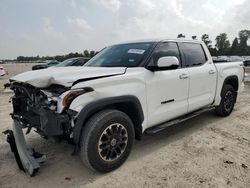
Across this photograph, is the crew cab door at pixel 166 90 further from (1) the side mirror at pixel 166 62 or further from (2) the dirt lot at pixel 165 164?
(2) the dirt lot at pixel 165 164

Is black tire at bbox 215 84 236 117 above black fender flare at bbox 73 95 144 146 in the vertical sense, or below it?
below

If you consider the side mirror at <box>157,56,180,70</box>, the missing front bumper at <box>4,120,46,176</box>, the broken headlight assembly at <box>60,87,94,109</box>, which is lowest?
the missing front bumper at <box>4,120,46,176</box>

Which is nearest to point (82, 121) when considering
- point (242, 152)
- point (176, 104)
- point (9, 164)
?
point (9, 164)

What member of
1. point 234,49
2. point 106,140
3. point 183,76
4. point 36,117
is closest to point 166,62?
point 183,76

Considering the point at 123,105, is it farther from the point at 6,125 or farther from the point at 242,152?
the point at 6,125

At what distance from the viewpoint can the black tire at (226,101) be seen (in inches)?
219

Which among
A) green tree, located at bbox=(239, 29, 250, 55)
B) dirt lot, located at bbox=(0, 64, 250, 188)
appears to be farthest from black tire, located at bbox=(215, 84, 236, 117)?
green tree, located at bbox=(239, 29, 250, 55)

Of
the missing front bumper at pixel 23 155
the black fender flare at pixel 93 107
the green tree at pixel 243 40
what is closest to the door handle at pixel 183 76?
the black fender flare at pixel 93 107

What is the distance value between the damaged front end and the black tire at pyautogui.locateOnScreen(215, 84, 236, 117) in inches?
151

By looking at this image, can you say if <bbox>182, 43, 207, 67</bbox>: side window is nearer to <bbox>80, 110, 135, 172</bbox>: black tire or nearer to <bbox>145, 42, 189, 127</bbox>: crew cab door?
<bbox>145, 42, 189, 127</bbox>: crew cab door

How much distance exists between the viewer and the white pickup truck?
9.67 feet

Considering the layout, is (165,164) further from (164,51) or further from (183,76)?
(164,51)

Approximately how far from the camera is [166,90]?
12.8 feet

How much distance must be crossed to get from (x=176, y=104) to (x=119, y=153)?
1396mm
